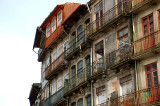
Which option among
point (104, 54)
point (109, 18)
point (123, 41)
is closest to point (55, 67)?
point (104, 54)

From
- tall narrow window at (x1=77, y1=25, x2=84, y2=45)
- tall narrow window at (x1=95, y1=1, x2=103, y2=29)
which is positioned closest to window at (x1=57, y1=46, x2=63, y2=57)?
tall narrow window at (x1=77, y1=25, x2=84, y2=45)

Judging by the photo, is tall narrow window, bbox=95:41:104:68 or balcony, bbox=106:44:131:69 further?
tall narrow window, bbox=95:41:104:68

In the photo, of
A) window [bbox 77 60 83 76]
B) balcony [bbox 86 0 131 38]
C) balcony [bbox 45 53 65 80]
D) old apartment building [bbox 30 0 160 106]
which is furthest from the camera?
balcony [bbox 45 53 65 80]

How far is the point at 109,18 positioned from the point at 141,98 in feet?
27.6

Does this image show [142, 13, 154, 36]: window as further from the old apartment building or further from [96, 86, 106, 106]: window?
[96, 86, 106, 106]: window

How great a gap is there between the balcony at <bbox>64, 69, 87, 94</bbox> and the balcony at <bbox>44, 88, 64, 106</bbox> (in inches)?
61.7

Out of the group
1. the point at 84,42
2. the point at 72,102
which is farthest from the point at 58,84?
the point at 84,42

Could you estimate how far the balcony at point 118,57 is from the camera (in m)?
28.4

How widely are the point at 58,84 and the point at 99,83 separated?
10.9m

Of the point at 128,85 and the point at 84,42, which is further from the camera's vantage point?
the point at 84,42

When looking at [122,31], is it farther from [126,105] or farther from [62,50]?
[62,50]

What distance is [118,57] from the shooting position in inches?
1169

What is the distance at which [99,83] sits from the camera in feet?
106

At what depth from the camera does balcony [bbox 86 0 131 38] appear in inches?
1174
